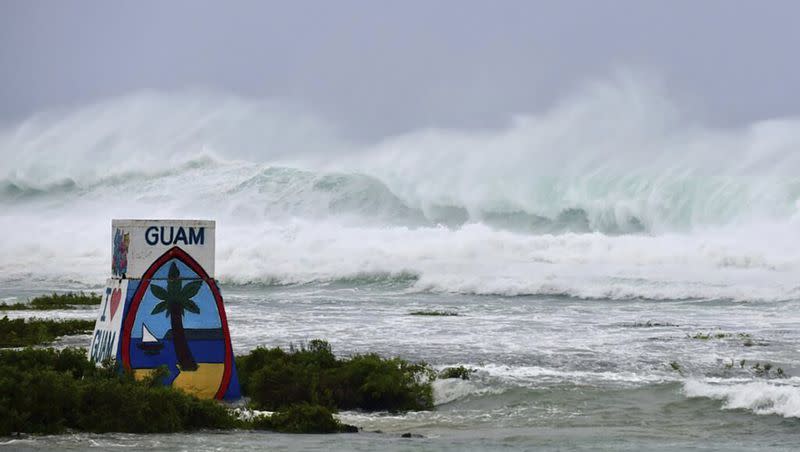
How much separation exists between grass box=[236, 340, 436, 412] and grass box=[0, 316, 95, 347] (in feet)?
18.4

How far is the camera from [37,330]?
69.9ft

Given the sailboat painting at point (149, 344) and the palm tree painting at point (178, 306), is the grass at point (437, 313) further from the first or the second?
the sailboat painting at point (149, 344)

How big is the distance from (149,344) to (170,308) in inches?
16.5

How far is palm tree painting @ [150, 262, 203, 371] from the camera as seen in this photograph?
45.6 feet

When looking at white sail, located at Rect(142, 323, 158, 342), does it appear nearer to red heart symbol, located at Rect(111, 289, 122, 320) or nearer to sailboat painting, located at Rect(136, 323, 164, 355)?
sailboat painting, located at Rect(136, 323, 164, 355)

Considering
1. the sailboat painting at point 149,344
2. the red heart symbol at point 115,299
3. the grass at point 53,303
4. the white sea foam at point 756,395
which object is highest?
the grass at point 53,303

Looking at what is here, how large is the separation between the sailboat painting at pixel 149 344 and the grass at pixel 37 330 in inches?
248

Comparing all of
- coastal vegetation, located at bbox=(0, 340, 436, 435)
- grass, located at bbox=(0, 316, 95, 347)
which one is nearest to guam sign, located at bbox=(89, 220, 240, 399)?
coastal vegetation, located at bbox=(0, 340, 436, 435)

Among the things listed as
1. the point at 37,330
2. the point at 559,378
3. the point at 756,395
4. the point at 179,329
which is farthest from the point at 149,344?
the point at 37,330

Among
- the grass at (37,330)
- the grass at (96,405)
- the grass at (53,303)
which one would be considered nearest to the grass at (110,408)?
the grass at (96,405)

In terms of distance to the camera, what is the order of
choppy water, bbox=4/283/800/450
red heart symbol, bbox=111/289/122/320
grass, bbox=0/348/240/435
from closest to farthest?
1. grass, bbox=0/348/240/435
2. choppy water, bbox=4/283/800/450
3. red heart symbol, bbox=111/289/122/320

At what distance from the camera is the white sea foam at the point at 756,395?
46.2 feet

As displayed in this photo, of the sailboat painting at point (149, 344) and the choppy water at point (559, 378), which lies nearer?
the choppy water at point (559, 378)

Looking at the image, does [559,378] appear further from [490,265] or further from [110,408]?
[490,265]
